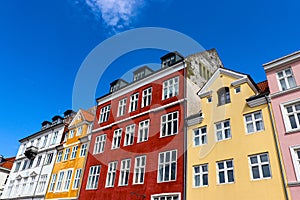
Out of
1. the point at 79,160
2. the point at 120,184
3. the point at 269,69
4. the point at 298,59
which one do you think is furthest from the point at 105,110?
the point at 298,59

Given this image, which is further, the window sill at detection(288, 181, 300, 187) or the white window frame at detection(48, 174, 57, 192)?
the white window frame at detection(48, 174, 57, 192)

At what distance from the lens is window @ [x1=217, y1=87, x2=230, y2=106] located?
21353mm

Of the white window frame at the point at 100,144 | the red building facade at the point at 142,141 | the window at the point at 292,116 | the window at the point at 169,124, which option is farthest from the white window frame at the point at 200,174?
the white window frame at the point at 100,144

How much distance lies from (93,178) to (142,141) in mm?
8299

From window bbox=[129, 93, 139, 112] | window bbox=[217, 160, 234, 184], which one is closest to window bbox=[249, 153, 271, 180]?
window bbox=[217, 160, 234, 184]

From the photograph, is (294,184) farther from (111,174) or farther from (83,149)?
(83,149)

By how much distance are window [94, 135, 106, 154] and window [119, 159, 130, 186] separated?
5.16m

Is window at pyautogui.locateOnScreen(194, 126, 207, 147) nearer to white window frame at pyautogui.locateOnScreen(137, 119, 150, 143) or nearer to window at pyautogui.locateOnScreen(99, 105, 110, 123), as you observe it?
white window frame at pyautogui.locateOnScreen(137, 119, 150, 143)

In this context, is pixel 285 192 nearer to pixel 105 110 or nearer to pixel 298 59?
pixel 298 59

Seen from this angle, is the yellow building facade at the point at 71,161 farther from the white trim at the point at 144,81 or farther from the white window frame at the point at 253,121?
the white window frame at the point at 253,121

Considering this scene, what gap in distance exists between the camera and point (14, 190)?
4234cm

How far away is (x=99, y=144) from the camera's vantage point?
31656 millimetres

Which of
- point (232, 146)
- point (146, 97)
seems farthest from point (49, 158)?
point (232, 146)

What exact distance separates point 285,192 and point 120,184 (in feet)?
51.6
